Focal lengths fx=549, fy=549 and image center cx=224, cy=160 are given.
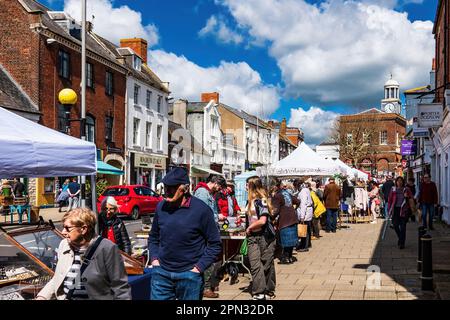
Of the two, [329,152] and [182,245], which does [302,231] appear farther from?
[329,152]

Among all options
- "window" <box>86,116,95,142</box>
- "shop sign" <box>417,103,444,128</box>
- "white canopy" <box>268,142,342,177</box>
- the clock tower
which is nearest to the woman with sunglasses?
"shop sign" <box>417,103,444,128</box>

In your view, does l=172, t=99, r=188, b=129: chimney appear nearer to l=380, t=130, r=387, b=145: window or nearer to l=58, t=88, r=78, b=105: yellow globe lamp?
l=58, t=88, r=78, b=105: yellow globe lamp

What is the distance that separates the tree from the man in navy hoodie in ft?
180

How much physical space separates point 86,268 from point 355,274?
7194 mm

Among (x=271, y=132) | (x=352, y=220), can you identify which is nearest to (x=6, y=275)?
(x=352, y=220)

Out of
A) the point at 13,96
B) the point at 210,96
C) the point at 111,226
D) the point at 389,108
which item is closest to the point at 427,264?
the point at 111,226

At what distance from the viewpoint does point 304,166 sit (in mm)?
18812

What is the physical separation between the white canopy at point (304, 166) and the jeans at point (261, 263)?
10584mm

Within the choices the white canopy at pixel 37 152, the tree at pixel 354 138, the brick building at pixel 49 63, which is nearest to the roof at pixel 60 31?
the brick building at pixel 49 63

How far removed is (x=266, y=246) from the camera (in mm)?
8047

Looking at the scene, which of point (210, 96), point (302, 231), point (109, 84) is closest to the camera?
point (302, 231)

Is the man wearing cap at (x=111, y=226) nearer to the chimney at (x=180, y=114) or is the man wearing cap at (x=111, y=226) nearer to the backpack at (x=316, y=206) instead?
the backpack at (x=316, y=206)

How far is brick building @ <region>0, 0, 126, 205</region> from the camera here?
28328 millimetres
